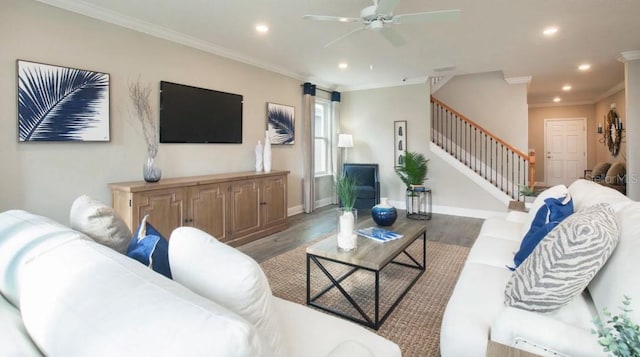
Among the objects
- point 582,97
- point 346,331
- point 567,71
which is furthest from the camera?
point 582,97

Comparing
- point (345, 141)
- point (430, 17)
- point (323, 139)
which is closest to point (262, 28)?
point (430, 17)

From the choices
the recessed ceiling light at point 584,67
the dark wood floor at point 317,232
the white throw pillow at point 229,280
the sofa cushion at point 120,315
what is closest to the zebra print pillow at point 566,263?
the white throw pillow at point 229,280

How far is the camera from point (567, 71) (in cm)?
573

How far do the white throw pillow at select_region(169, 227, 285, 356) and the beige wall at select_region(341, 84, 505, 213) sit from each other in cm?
577

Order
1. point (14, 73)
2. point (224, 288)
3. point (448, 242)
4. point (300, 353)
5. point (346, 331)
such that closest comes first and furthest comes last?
point (224, 288), point (300, 353), point (346, 331), point (14, 73), point (448, 242)

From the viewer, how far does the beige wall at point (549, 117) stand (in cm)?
Answer: 906

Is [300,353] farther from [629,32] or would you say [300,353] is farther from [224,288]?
[629,32]

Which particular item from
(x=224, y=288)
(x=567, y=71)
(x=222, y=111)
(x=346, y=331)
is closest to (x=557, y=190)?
(x=346, y=331)

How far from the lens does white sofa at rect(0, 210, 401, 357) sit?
0.60m

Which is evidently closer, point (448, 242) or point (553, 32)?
point (553, 32)

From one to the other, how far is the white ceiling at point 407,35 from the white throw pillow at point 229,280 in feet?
8.99

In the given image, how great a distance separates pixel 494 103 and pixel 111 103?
6550 mm

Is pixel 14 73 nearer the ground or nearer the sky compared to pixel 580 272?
nearer the sky

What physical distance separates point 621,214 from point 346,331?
1527 millimetres
